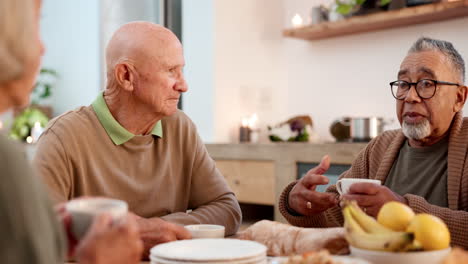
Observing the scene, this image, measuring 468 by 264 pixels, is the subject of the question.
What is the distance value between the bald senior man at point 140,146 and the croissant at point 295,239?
348mm

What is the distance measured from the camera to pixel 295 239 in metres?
1.17

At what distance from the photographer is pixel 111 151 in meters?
1.61

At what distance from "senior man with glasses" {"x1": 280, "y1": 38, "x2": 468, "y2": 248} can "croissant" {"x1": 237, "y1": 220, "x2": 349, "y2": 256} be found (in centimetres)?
42

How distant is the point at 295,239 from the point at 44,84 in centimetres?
457

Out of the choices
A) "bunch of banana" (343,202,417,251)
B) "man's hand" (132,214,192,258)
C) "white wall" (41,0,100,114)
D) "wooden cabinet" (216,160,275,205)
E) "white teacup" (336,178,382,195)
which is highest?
"white wall" (41,0,100,114)

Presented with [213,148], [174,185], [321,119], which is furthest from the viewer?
[321,119]

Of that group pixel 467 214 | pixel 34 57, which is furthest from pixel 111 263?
pixel 467 214

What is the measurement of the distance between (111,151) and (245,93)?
9.23 feet

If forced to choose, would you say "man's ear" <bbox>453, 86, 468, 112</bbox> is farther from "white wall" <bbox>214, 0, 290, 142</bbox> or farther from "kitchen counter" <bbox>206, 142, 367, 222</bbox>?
"white wall" <bbox>214, 0, 290, 142</bbox>

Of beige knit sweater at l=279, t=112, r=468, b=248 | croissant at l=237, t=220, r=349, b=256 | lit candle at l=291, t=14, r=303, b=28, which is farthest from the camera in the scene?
lit candle at l=291, t=14, r=303, b=28

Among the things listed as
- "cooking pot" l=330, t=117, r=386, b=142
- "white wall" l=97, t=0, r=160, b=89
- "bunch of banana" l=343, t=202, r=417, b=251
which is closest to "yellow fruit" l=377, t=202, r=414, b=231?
"bunch of banana" l=343, t=202, r=417, b=251

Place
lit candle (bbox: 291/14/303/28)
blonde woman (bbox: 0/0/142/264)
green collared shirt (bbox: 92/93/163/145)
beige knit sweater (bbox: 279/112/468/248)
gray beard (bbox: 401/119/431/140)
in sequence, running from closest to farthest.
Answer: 1. blonde woman (bbox: 0/0/142/264)
2. beige knit sweater (bbox: 279/112/468/248)
3. green collared shirt (bbox: 92/93/163/145)
4. gray beard (bbox: 401/119/431/140)
5. lit candle (bbox: 291/14/303/28)

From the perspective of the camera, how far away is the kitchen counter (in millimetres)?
3318

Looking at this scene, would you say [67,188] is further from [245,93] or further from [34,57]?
[245,93]
